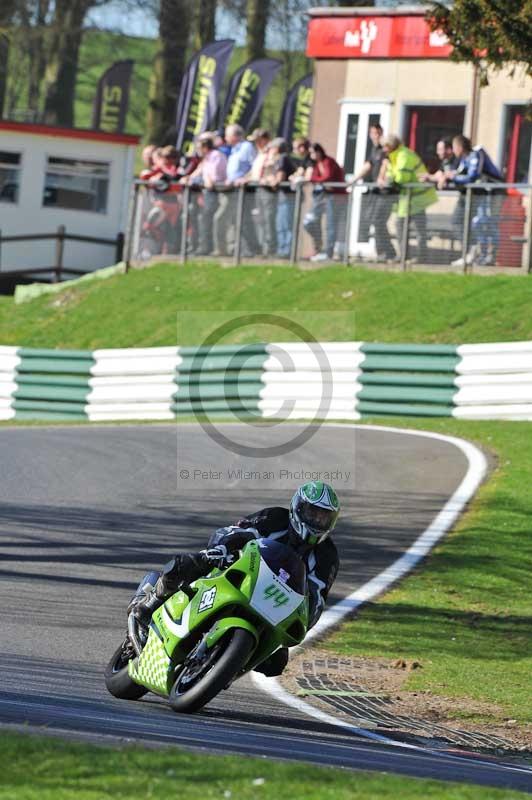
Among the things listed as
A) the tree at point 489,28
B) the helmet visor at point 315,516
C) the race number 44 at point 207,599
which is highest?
the tree at point 489,28

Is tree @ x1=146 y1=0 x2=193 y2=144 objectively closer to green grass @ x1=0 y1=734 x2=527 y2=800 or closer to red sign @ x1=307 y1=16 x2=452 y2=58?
red sign @ x1=307 y1=16 x2=452 y2=58

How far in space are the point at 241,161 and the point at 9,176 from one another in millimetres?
11847

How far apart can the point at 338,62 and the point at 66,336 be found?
781 centimetres

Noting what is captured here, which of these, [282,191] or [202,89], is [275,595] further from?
[202,89]

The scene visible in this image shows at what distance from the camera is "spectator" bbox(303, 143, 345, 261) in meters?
22.5

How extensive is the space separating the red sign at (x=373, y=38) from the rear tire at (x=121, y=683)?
20.2 metres

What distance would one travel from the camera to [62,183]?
1363 inches

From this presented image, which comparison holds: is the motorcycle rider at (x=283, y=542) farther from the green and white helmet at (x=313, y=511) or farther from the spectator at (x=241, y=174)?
the spectator at (x=241, y=174)

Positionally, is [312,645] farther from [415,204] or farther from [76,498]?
[415,204]

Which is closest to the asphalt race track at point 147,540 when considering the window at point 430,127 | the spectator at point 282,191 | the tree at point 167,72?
the spectator at point 282,191

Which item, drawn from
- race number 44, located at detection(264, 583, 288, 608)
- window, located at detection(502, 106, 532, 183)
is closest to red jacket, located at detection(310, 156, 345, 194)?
window, located at detection(502, 106, 532, 183)

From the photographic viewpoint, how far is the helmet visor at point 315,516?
24.7 ft

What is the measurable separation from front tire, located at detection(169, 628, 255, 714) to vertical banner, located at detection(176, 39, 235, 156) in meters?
25.1

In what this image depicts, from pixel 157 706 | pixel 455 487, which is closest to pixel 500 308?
pixel 455 487
